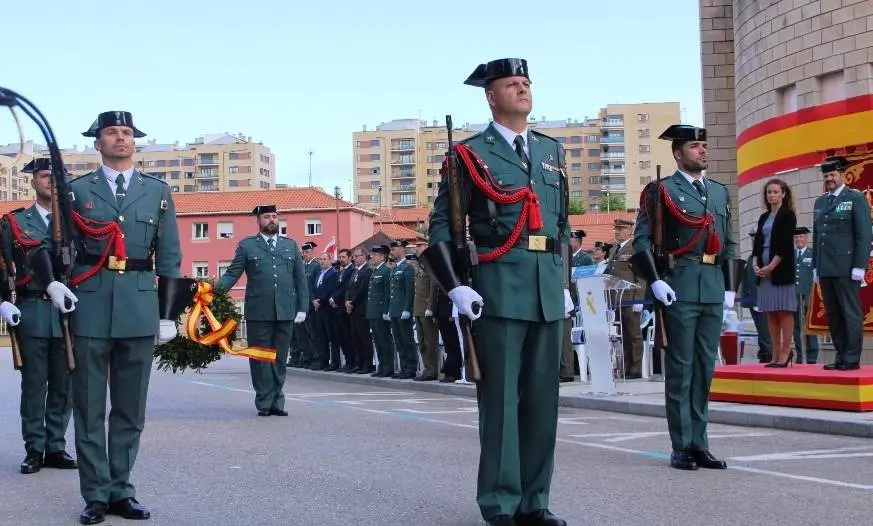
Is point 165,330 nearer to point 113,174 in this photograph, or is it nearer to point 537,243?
point 113,174

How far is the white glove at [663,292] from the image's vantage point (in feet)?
27.9

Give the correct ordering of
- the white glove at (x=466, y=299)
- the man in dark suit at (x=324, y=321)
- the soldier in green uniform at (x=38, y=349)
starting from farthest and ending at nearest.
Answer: the man in dark suit at (x=324, y=321)
the soldier in green uniform at (x=38, y=349)
the white glove at (x=466, y=299)

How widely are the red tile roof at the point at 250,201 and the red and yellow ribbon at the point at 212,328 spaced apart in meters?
84.0

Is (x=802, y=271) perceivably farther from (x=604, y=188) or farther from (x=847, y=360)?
(x=604, y=188)

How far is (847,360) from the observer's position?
12.5 meters

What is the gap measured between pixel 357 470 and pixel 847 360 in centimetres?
607

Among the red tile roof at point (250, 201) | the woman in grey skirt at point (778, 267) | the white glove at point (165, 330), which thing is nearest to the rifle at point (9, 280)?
the white glove at point (165, 330)

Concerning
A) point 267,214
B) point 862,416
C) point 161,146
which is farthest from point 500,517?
point 161,146

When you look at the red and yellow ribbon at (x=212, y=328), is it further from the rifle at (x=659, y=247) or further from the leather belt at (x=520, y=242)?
the leather belt at (x=520, y=242)

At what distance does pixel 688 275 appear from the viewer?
8.70 m

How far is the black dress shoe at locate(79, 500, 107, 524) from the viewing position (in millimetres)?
6605

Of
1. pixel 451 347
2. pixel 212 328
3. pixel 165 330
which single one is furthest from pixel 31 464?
pixel 451 347

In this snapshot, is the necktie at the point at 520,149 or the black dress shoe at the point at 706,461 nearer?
the necktie at the point at 520,149

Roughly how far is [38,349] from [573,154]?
581 feet
